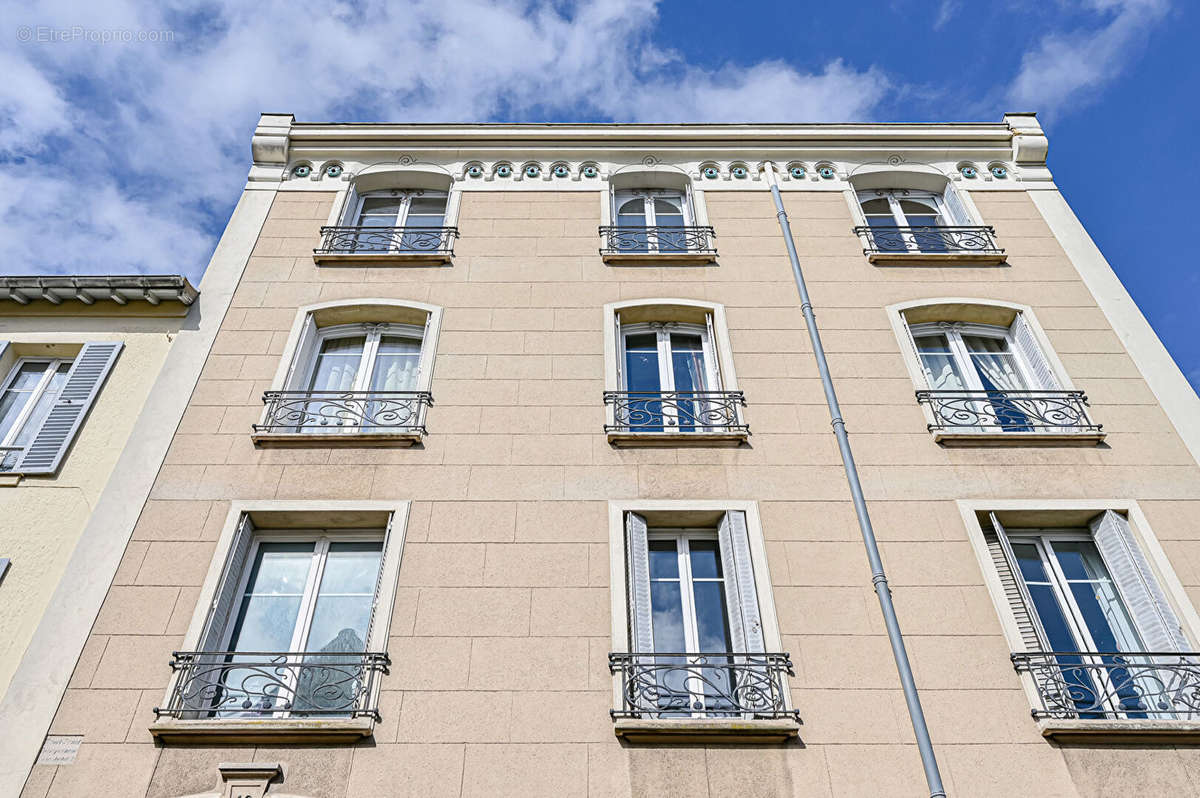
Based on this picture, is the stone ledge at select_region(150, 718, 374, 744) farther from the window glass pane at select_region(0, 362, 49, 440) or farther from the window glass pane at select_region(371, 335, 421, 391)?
the window glass pane at select_region(0, 362, 49, 440)

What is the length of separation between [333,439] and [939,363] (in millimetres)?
7156

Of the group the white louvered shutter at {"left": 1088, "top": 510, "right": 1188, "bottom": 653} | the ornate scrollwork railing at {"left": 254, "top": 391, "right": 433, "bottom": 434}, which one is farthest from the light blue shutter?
the white louvered shutter at {"left": 1088, "top": 510, "right": 1188, "bottom": 653}

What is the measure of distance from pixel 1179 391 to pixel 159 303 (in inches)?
472

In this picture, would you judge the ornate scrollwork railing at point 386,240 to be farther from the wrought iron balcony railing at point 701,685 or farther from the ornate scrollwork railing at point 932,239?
the wrought iron balcony railing at point 701,685

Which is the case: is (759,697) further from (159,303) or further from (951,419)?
(159,303)

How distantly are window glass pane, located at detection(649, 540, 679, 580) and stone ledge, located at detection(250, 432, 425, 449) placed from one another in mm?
2758

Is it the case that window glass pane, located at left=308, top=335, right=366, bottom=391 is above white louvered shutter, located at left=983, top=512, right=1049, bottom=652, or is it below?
above

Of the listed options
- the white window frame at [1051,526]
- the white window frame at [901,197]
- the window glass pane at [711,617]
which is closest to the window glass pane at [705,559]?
the window glass pane at [711,617]

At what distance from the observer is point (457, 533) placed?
8.55m

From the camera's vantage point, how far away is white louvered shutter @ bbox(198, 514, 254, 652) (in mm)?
7801

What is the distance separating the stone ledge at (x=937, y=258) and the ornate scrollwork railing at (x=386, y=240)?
18.9 feet

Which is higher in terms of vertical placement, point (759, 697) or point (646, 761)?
point (759, 697)

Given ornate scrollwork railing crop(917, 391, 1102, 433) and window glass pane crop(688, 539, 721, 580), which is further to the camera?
ornate scrollwork railing crop(917, 391, 1102, 433)

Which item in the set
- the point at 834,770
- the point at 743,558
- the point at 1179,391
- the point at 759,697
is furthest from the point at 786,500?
the point at 1179,391
